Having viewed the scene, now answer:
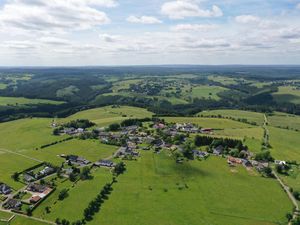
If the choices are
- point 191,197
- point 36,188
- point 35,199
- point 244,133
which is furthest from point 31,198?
point 244,133

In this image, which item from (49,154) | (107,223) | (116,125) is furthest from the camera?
(116,125)

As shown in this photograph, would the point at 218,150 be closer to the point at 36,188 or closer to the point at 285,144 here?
the point at 285,144

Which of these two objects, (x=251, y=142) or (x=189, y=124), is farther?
(x=189, y=124)

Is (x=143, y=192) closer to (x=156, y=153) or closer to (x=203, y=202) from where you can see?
(x=203, y=202)

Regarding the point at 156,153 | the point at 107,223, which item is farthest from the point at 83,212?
the point at 156,153

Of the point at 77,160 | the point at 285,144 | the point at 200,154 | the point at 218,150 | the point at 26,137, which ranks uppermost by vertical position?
the point at 77,160

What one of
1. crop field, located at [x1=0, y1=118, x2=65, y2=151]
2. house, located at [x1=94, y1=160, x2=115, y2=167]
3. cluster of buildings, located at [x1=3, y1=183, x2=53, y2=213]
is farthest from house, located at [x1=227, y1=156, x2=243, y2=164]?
crop field, located at [x1=0, y1=118, x2=65, y2=151]

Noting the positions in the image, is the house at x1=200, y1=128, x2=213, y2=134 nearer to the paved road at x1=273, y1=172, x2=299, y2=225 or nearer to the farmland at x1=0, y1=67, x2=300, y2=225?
the farmland at x1=0, y1=67, x2=300, y2=225
